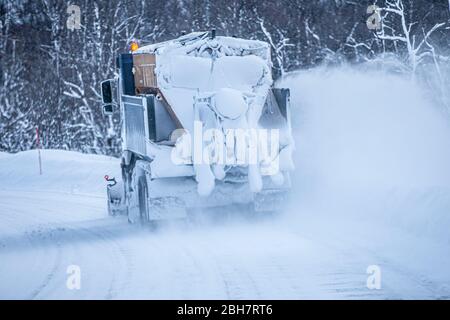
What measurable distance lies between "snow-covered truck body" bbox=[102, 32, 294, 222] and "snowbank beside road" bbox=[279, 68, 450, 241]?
1.48 metres

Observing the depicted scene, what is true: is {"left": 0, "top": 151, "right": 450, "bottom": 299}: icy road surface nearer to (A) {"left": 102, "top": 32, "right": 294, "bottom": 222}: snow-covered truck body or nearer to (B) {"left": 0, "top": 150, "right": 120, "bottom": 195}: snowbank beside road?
(A) {"left": 102, "top": 32, "right": 294, "bottom": 222}: snow-covered truck body

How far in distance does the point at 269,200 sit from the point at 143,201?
2040 mm

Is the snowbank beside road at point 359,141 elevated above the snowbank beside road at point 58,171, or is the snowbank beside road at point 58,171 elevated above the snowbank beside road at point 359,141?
the snowbank beside road at point 359,141

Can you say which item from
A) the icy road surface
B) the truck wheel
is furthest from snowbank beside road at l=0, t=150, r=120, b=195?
the truck wheel

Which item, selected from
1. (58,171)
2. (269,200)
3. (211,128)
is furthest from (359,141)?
(58,171)

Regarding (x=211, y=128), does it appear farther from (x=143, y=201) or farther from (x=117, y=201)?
(x=117, y=201)

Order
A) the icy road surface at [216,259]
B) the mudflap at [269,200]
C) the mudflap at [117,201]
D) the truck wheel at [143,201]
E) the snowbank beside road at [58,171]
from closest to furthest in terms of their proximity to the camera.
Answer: the icy road surface at [216,259] < the mudflap at [269,200] < the truck wheel at [143,201] < the mudflap at [117,201] < the snowbank beside road at [58,171]

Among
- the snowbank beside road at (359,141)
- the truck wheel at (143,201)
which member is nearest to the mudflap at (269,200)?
the snowbank beside road at (359,141)

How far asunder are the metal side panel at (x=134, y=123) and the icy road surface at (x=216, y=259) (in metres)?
1.36

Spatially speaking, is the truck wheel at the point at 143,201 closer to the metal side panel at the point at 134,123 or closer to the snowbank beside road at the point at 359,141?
the metal side panel at the point at 134,123

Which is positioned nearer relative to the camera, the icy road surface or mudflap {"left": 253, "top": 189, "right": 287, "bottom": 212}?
the icy road surface

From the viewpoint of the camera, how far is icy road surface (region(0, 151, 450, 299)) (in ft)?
21.5

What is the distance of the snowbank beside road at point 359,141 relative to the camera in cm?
1217

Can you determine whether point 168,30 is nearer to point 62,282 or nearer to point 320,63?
point 320,63
